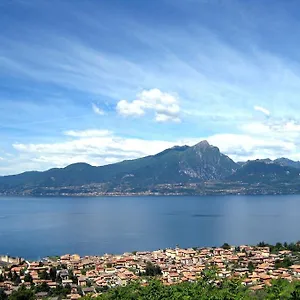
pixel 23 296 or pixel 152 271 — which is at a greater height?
pixel 23 296

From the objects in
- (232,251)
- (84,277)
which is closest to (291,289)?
(84,277)

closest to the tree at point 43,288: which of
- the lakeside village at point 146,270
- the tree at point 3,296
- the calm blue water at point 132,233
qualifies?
the lakeside village at point 146,270

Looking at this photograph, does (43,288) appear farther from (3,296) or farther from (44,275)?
(44,275)

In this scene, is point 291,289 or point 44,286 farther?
point 44,286

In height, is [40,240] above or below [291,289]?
below

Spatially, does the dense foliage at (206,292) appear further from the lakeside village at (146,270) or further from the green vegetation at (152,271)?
the green vegetation at (152,271)

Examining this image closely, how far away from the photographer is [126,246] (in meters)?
47.2

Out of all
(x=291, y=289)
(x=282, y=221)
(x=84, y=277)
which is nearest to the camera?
(x=291, y=289)

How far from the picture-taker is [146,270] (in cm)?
2617

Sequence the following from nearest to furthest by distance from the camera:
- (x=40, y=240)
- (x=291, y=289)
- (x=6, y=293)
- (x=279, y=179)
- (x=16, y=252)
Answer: (x=291, y=289) < (x=6, y=293) < (x=16, y=252) < (x=40, y=240) < (x=279, y=179)

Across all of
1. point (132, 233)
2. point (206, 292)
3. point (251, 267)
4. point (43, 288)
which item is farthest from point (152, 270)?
point (132, 233)

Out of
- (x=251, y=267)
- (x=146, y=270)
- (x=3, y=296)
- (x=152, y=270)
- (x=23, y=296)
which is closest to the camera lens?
(x=23, y=296)

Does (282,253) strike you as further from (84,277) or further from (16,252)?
(16,252)

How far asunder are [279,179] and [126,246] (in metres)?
164
